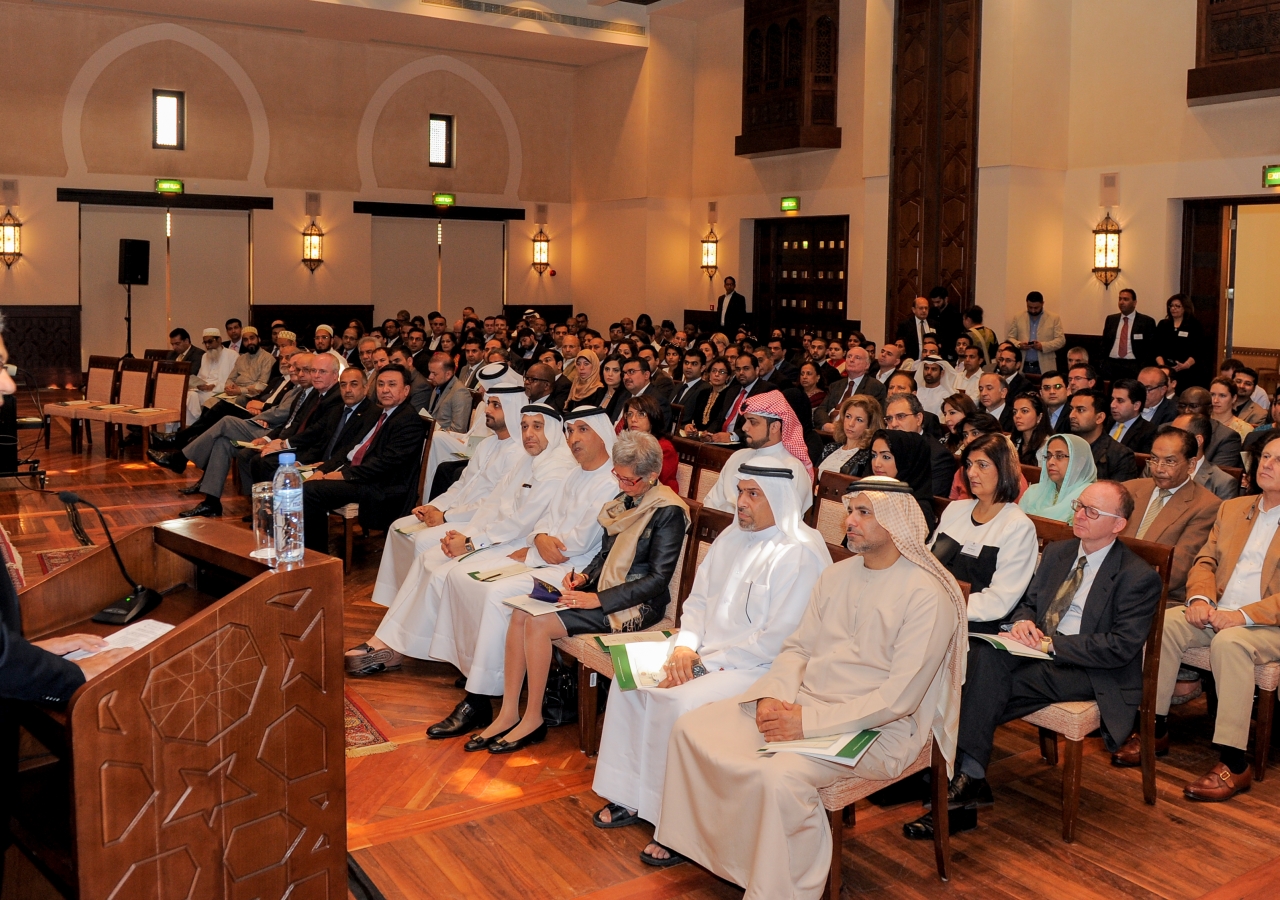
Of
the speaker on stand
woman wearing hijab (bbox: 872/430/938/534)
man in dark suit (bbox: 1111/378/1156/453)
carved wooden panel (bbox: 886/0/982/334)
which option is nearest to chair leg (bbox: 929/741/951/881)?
woman wearing hijab (bbox: 872/430/938/534)

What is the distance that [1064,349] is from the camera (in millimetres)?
12883

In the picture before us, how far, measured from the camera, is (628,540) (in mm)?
4684

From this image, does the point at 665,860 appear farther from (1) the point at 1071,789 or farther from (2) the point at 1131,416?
(2) the point at 1131,416

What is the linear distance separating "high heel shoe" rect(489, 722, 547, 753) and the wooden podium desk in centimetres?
170

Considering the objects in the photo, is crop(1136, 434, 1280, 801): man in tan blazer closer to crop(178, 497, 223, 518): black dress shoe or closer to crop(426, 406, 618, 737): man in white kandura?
crop(426, 406, 618, 737): man in white kandura

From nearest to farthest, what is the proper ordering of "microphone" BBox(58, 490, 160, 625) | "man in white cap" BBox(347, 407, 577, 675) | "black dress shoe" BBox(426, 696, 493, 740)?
"microphone" BBox(58, 490, 160, 625) < "black dress shoe" BBox(426, 696, 493, 740) < "man in white cap" BBox(347, 407, 577, 675)

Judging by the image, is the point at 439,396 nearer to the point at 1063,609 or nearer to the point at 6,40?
the point at 1063,609

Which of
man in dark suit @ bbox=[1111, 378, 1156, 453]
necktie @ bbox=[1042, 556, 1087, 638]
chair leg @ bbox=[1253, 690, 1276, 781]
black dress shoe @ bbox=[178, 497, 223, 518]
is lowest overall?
chair leg @ bbox=[1253, 690, 1276, 781]

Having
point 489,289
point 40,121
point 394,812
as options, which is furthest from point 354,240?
point 394,812

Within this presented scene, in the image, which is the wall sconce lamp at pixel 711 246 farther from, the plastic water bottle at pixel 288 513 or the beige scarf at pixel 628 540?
the plastic water bottle at pixel 288 513

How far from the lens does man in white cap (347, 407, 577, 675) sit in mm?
5426

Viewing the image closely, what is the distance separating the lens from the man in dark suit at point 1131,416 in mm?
7254

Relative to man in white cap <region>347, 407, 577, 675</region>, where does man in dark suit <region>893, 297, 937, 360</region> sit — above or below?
above

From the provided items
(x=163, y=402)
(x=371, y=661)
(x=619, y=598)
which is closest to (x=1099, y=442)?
(x=619, y=598)
